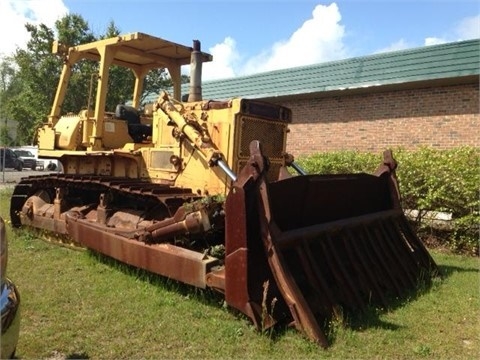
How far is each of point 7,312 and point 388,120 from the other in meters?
10.5

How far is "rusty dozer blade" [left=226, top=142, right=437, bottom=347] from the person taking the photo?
3.88m

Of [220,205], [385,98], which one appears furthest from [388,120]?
[220,205]

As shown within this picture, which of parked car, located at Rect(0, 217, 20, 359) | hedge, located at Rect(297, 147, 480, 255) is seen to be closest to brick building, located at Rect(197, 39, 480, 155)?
hedge, located at Rect(297, 147, 480, 255)

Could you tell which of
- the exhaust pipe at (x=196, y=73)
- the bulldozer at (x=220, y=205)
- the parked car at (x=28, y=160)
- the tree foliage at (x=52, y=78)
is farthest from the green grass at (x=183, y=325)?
the parked car at (x=28, y=160)

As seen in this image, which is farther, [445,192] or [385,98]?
[385,98]

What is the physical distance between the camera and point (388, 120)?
37.9ft

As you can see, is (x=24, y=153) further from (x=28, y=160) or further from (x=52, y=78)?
(x=52, y=78)

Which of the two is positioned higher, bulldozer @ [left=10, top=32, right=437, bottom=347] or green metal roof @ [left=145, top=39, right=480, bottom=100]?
green metal roof @ [left=145, top=39, right=480, bottom=100]

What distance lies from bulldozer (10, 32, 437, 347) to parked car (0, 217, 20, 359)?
68.9 inches

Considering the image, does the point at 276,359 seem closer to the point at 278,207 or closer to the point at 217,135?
the point at 278,207

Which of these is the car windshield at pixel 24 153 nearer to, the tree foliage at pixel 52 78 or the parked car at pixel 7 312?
the tree foliage at pixel 52 78

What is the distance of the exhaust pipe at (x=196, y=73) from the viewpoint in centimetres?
622

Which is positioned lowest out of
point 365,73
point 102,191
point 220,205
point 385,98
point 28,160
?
point 28,160

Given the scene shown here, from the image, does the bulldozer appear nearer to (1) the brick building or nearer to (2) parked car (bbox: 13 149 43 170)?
(1) the brick building
